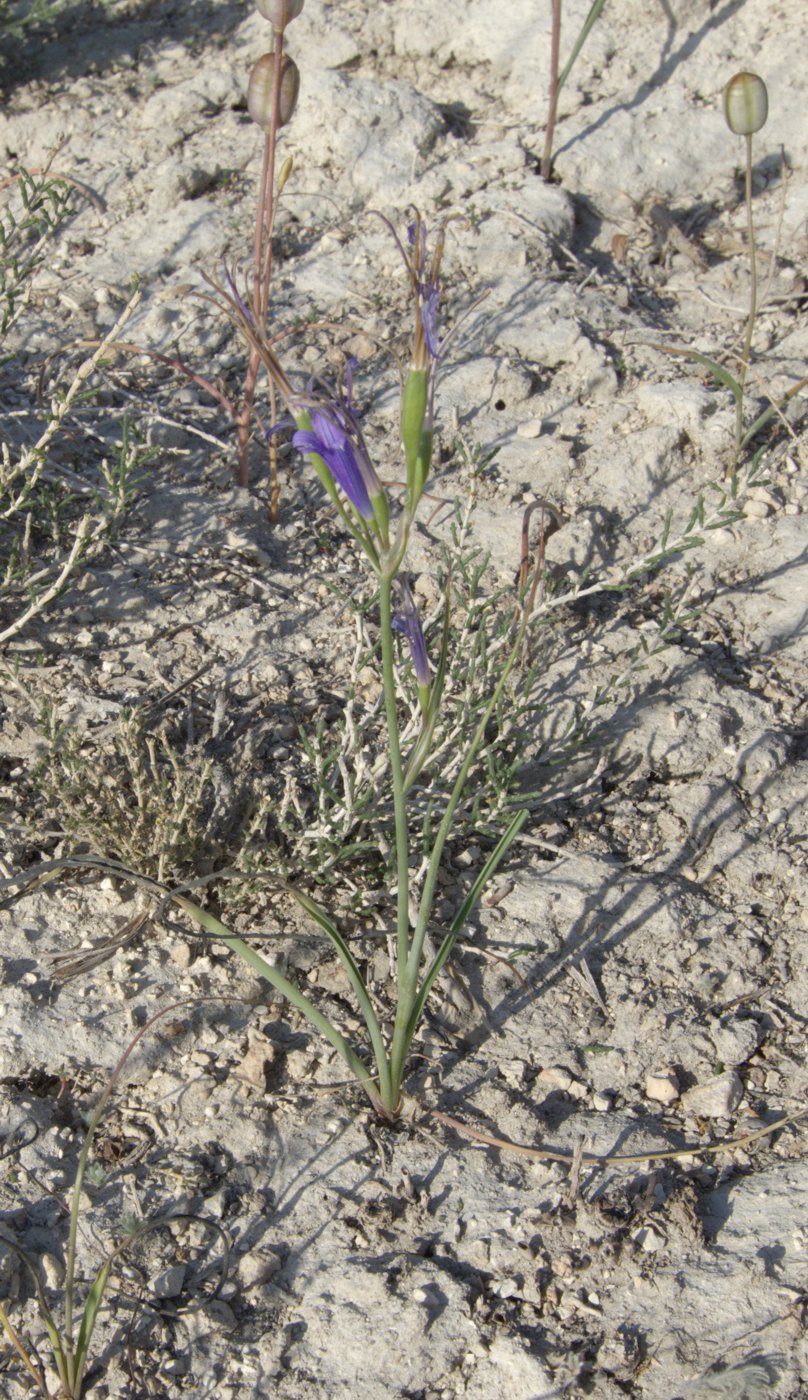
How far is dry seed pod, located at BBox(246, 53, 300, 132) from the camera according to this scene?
2929 mm

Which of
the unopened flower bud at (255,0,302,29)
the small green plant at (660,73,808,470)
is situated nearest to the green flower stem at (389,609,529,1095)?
the small green plant at (660,73,808,470)

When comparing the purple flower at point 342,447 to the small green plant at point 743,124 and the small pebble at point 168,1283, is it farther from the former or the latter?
the small green plant at point 743,124

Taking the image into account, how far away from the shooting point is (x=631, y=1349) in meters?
1.86

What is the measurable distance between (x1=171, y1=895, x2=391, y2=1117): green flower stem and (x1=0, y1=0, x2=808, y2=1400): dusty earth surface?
91 millimetres

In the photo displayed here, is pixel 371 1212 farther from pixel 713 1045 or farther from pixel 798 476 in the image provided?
pixel 798 476

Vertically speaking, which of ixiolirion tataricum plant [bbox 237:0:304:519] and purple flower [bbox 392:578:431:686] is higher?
ixiolirion tataricum plant [bbox 237:0:304:519]

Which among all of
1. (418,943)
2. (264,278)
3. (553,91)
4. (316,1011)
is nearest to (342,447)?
(418,943)

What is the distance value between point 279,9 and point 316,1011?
7.41 ft

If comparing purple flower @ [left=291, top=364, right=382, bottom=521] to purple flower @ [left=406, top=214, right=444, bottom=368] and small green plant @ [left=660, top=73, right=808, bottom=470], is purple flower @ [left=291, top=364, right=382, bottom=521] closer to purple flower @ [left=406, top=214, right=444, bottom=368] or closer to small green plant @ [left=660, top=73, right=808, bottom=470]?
purple flower @ [left=406, top=214, right=444, bottom=368]

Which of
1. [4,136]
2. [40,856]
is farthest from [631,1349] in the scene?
[4,136]

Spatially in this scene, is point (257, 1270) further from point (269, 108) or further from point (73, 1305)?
point (269, 108)

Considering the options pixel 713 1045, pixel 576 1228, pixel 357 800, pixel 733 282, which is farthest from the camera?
pixel 733 282

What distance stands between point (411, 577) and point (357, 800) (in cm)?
80

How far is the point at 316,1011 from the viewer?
2.00 meters
